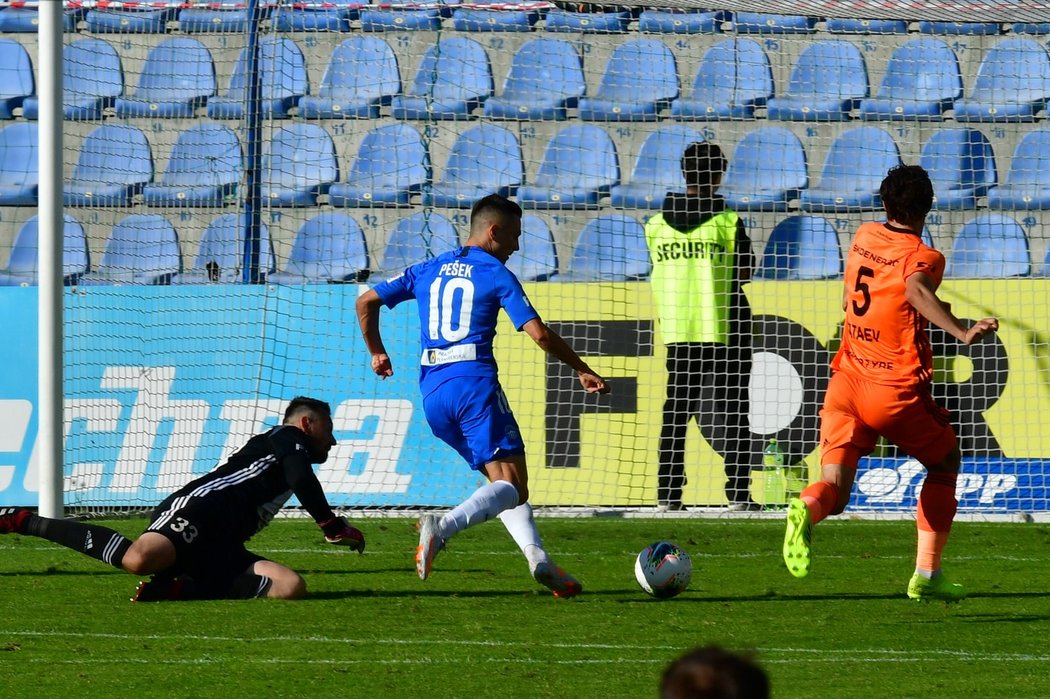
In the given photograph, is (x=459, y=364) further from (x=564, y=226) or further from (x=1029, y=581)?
(x=564, y=226)

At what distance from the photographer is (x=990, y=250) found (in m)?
12.1

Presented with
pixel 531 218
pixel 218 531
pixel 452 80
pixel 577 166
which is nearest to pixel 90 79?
pixel 452 80

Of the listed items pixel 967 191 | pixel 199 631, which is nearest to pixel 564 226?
pixel 967 191

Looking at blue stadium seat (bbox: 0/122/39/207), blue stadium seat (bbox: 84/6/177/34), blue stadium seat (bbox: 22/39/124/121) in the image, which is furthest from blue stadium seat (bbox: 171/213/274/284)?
blue stadium seat (bbox: 0/122/39/207)

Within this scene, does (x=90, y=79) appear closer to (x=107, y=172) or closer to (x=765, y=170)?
(x=107, y=172)

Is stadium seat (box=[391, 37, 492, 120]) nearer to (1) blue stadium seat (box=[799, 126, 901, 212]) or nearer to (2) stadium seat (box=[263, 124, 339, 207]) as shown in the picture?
(2) stadium seat (box=[263, 124, 339, 207])

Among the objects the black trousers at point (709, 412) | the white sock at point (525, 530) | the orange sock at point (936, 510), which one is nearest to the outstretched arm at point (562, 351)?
the white sock at point (525, 530)

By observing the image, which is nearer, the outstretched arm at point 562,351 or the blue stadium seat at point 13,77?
the outstretched arm at point 562,351

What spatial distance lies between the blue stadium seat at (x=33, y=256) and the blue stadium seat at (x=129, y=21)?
157 centimetres

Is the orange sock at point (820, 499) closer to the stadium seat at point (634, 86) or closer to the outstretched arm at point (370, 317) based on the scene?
the outstretched arm at point (370, 317)

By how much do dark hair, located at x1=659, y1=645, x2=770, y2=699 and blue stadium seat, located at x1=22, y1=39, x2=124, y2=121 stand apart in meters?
10.5

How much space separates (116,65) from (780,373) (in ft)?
19.2

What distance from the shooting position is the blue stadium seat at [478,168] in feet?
41.7

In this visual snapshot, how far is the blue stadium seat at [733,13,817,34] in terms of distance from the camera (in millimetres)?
12898
